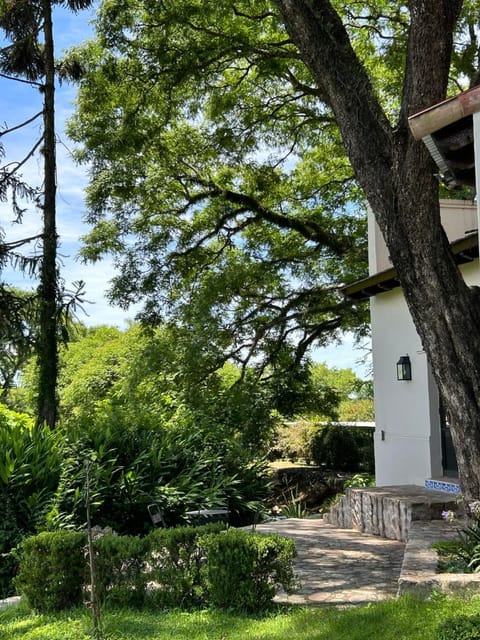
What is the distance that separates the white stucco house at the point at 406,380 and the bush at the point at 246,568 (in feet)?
14.7

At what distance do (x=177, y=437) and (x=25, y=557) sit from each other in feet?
17.5

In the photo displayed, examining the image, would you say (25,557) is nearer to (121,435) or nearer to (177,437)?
(121,435)

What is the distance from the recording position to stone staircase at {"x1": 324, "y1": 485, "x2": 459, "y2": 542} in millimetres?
8883

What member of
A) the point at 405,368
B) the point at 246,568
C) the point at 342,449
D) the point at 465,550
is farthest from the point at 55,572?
the point at 342,449

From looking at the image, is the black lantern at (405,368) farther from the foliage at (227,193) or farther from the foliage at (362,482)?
the foliage at (227,193)

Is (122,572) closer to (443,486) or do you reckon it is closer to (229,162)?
(443,486)

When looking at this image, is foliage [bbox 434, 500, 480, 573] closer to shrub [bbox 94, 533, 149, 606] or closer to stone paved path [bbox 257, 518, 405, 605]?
stone paved path [bbox 257, 518, 405, 605]

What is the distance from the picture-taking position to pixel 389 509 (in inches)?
367

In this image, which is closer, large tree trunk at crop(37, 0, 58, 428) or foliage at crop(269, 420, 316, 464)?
large tree trunk at crop(37, 0, 58, 428)

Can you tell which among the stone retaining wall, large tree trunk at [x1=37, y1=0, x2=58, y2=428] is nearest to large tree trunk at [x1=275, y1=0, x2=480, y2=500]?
the stone retaining wall

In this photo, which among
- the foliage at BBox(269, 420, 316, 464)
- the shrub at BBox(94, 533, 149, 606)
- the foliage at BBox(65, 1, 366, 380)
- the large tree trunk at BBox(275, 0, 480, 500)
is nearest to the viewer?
the shrub at BBox(94, 533, 149, 606)

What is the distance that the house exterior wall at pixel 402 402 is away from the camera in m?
10.6

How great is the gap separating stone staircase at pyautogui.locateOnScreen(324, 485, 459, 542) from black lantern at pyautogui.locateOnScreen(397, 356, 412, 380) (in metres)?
1.73

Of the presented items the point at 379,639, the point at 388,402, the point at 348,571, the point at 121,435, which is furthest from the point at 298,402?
the point at 379,639
